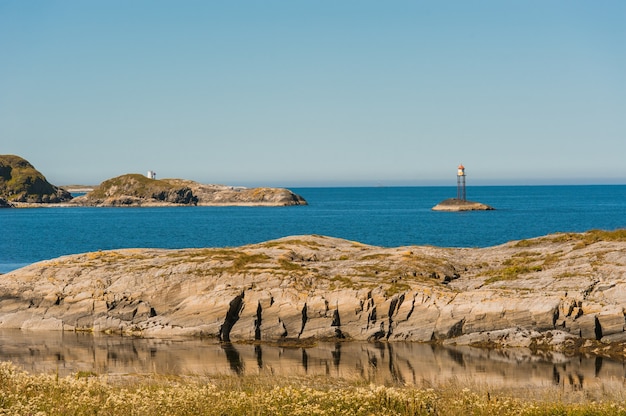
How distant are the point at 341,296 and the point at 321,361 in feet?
23.8

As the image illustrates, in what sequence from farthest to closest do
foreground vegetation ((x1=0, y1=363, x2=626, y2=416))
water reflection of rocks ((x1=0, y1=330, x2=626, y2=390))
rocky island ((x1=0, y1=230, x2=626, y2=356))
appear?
rocky island ((x1=0, y1=230, x2=626, y2=356)) → water reflection of rocks ((x1=0, y1=330, x2=626, y2=390)) → foreground vegetation ((x1=0, y1=363, x2=626, y2=416))

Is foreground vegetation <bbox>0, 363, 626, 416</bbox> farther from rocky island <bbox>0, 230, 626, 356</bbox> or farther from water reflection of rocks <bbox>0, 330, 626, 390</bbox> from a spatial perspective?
rocky island <bbox>0, 230, 626, 356</bbox>

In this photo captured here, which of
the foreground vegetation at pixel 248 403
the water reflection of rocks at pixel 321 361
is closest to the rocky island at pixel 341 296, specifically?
the water reflection of rocks at pixel 321 361

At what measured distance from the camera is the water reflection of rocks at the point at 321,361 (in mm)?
→ 34312

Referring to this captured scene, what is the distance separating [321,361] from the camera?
38625 millimetres

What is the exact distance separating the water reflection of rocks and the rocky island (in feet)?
5.61

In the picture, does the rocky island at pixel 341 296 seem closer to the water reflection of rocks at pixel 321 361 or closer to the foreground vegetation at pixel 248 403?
the water reflection of rocks at pixel 321 361

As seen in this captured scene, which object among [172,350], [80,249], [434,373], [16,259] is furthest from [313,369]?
[80,249]

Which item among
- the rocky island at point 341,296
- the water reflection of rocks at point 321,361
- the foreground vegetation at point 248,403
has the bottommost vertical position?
the water reflection of rocks at point 321,361

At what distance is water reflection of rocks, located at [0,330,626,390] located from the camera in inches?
1351

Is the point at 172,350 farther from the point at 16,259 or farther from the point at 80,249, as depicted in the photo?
the point at 80,249

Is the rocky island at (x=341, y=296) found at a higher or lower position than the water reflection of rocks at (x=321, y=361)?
higher

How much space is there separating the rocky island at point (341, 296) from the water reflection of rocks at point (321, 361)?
1709 mm

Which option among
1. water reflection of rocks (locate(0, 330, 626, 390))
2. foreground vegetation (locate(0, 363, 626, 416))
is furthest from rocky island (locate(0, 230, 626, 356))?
foreground vegetation (locate(0, 363, 626, 416))
